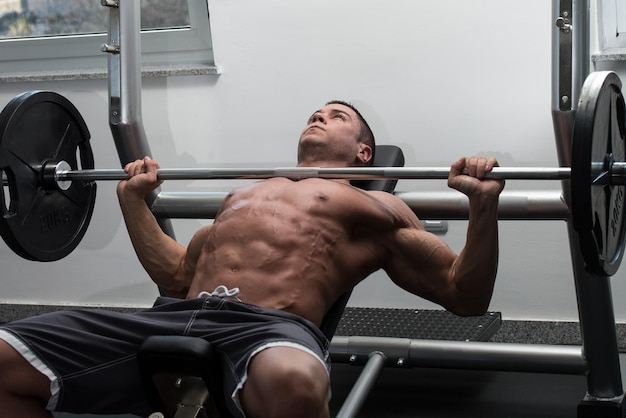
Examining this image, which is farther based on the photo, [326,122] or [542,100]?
[542,100]

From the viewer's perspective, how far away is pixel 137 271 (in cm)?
367

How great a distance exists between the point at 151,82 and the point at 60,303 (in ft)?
3.32

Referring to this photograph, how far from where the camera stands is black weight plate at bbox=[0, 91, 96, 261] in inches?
90.4

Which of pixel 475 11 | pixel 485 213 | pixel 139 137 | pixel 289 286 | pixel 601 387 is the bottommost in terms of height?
pixel 601 387

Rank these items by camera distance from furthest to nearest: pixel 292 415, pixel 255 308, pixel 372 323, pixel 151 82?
pixel 151 82
pixel 372 323
pixel 255 308
pixel 292 415

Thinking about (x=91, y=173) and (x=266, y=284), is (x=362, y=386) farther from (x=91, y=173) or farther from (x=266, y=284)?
(x=91, y=173)

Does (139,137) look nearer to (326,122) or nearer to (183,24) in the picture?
(326,122)

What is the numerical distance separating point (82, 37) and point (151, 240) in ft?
5.88

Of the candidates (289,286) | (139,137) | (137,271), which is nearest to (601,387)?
(289,286)

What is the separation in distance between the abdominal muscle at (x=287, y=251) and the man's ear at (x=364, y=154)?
0.27 m

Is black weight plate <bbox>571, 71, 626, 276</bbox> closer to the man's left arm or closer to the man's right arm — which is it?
the man's left arm

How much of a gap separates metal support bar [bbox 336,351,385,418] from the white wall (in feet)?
2.56

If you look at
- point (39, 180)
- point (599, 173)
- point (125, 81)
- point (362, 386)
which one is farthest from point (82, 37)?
point (599, 173)

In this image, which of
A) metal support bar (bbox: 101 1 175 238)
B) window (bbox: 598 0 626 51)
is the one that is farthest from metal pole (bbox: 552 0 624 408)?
metal support bar (bbox: 101 1 175 238)
